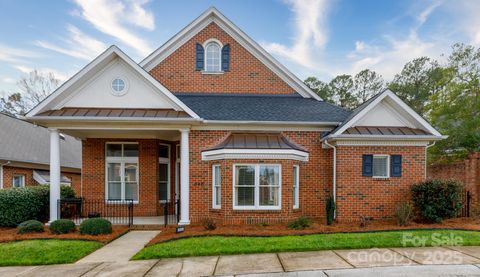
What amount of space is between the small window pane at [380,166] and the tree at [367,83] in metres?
27.9

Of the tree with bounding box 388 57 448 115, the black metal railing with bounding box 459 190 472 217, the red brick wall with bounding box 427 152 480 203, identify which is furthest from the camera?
the tree with bounding box 388 57 448 115

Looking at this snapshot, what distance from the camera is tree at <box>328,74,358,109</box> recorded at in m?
37.8

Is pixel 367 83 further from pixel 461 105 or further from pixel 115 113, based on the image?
pixel 115 113

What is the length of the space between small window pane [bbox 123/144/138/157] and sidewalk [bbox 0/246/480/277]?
22.7ft

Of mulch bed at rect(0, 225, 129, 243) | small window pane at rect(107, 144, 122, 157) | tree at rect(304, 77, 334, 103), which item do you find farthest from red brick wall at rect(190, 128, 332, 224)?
tree at rect(304, 77, 334, 103)

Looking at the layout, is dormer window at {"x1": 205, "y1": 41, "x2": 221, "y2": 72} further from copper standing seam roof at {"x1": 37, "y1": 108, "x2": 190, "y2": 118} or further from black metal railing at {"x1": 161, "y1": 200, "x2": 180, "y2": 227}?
black metal railing at {"x1": 161, "y1": 200, "x2": 180, "y2": 227}

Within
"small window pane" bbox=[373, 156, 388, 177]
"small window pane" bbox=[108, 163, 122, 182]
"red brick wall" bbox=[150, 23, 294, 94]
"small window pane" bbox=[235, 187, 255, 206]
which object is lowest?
"small window pane" bbox=[235, 187, 255, 206]

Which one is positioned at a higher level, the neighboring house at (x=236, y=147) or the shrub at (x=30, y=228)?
the neighboring house at (x=236, y=147)

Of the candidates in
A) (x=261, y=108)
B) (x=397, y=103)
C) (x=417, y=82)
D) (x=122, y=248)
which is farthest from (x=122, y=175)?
(x=417, y=82)

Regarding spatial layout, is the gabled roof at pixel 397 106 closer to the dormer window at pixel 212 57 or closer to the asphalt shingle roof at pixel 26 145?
the dormer window at pixel 212 57

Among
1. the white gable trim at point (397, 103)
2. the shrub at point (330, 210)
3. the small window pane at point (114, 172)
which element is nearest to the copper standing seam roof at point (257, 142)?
the white gable trim at point (397, 103)

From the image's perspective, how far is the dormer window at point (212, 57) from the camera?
14.5m

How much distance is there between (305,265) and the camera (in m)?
6.49

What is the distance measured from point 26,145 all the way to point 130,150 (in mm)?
10087
